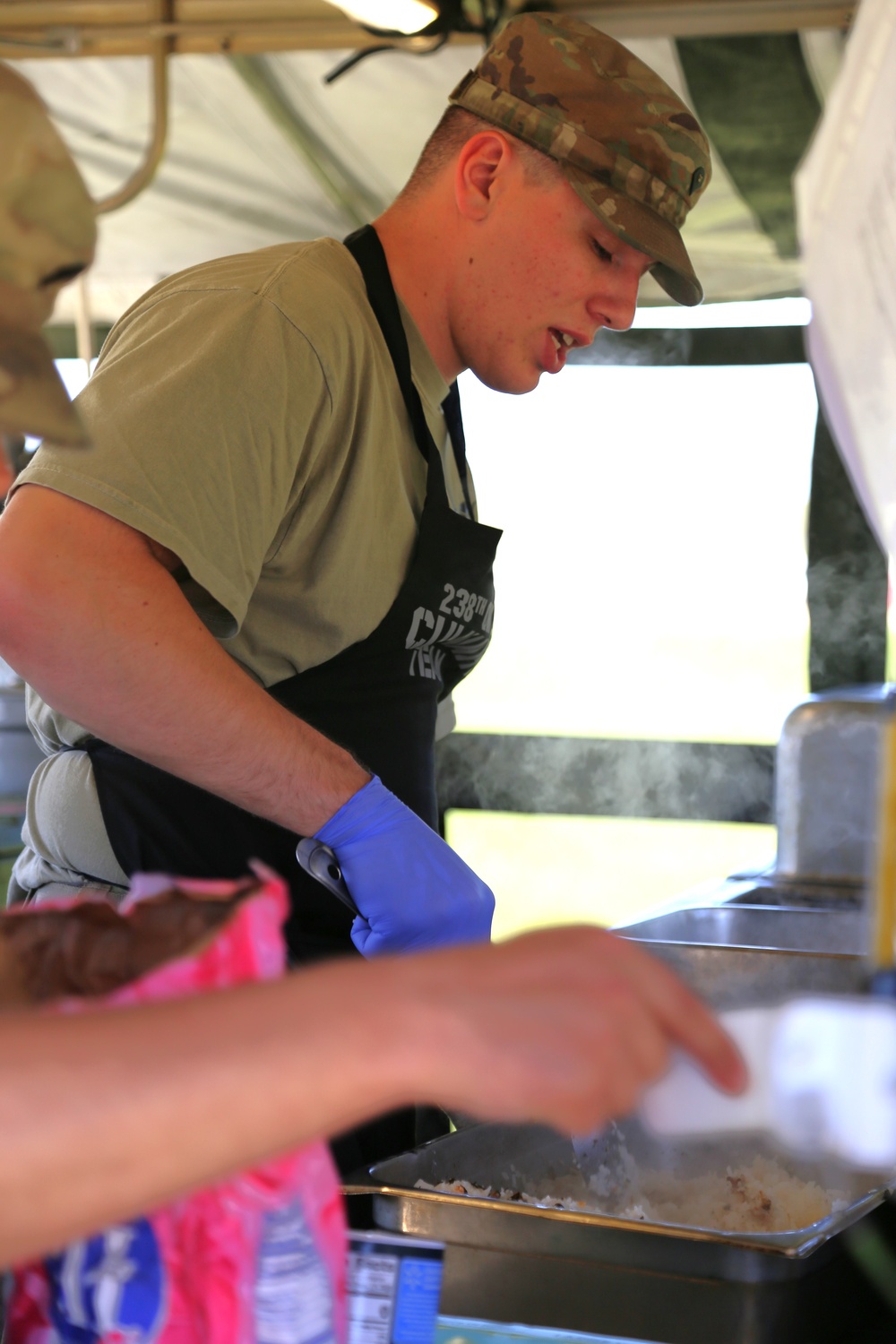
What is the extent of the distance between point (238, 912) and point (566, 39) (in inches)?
46.2

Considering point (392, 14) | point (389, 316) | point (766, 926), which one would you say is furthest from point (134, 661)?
point (392, 14)

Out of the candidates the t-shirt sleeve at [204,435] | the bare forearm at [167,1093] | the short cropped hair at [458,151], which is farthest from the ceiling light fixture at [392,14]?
the bare forearm at [167,1093]

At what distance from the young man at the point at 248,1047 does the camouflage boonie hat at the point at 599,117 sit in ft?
3.10

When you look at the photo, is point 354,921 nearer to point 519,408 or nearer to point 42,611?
point 42,611

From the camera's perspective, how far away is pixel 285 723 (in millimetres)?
1125

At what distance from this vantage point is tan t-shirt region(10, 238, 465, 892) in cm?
104

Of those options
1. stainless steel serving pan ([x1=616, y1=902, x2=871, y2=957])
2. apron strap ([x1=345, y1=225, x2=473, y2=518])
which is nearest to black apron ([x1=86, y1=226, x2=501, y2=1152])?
apron strap ([x1=345, y1=225, x2=473, y2=518])

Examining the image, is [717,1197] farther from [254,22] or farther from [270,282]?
[254,22]

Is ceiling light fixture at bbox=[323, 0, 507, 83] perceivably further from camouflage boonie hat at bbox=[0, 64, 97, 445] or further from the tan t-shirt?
camouflage boonie hat at bbox=[0, 64, 97, 445]

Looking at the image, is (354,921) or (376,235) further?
(376,235)

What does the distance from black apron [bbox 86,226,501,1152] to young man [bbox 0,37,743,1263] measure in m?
0.83

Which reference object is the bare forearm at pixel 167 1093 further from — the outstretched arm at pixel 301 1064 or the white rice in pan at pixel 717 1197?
the white rice in pan at pixel 717 1197

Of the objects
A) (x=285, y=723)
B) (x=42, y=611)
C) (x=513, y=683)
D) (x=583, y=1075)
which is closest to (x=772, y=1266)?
(x=583, y=1075)

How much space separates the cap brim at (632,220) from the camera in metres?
1.32
